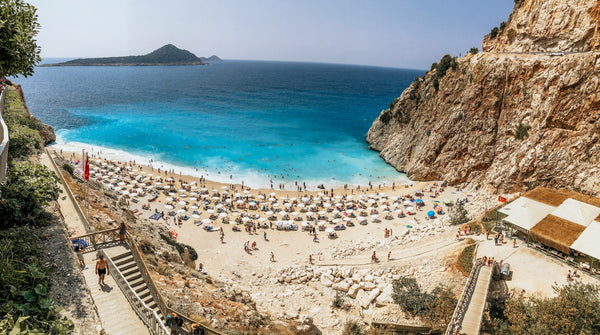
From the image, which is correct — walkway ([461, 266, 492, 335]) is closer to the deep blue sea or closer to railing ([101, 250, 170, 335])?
railing ([101, 250, 170, 335])

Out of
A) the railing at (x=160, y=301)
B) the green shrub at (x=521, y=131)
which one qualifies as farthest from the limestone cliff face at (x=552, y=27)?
the railing at (x=160, y=301)

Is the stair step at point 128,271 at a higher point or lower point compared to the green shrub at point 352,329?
higher

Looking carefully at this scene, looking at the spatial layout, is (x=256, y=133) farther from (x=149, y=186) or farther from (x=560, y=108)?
(x=560, y=108)

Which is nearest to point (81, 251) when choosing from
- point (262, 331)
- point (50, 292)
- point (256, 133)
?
point (50, 292)

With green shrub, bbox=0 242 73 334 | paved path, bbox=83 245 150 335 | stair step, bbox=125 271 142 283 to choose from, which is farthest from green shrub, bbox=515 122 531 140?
green shrub, bbox=0 242 73 334

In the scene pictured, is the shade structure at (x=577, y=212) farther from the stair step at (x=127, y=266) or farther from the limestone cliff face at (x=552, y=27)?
the stair step at (x=127, y=266)

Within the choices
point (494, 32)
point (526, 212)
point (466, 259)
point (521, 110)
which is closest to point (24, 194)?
point (466, 259)

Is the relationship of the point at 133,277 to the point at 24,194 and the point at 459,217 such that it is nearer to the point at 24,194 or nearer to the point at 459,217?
the point at 24,194
